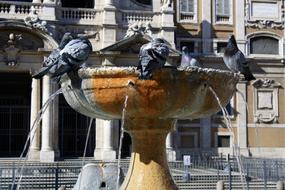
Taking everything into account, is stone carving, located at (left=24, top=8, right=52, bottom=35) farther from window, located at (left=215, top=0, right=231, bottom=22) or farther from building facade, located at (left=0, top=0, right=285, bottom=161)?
window, located at (left=215, top=0, right=231, bottom=22)

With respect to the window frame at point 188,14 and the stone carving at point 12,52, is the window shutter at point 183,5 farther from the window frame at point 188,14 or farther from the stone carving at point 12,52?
the stone carving at point 12,52

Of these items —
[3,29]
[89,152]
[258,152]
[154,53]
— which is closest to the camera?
[154,53]

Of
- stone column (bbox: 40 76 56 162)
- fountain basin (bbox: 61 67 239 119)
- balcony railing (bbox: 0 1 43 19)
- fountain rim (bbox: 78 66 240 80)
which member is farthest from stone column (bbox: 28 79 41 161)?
fountain rim (bbox: 78 66 240 80)

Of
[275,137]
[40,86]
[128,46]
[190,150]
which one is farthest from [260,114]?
[40,86]

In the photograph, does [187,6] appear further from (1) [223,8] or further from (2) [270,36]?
(2) [270,36]

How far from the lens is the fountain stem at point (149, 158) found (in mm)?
9352

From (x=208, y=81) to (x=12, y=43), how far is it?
72.8 feet

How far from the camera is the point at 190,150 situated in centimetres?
3375

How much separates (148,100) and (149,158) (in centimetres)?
128

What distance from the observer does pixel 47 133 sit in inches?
1159

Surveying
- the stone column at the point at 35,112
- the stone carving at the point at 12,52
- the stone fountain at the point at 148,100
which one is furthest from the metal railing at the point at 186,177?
the stone fountain at the point at 148,100

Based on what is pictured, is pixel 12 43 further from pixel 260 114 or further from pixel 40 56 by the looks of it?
pixel 260 114

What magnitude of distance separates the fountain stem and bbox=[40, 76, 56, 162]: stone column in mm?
20123

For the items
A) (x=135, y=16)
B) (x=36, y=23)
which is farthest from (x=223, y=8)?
(x=36, y=23)
